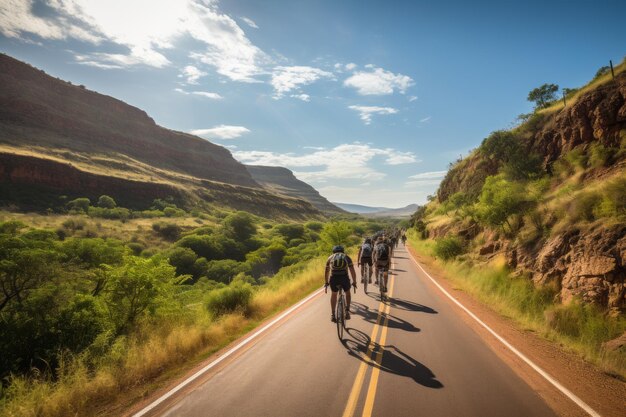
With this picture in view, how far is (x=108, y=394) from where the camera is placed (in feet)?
18.3

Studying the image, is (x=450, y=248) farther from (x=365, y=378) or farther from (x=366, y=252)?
(x=365, y=378)

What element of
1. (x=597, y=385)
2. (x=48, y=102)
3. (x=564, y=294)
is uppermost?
(x=48, y=102)

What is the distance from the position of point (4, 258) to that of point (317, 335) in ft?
43.1

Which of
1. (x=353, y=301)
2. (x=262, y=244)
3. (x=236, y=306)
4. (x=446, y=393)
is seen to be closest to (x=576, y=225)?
(x=353, y=301)

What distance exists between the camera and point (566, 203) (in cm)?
1316

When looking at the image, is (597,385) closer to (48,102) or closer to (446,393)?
(446,393)

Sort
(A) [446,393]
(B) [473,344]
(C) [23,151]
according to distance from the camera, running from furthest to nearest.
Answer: (C) [23,151]
(B) [473,344]
(A) [446,393]

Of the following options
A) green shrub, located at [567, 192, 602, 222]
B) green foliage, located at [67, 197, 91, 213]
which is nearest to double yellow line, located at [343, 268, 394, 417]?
green shrub, located at [567, 192, 602, 222]

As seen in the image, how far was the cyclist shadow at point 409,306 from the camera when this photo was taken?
11.0m

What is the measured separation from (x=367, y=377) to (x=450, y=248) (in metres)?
19.8

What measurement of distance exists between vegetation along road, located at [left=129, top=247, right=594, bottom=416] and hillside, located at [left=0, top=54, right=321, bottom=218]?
81595 mm

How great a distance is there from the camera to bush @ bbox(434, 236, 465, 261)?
22.9m

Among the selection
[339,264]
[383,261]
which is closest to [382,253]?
[383,261]

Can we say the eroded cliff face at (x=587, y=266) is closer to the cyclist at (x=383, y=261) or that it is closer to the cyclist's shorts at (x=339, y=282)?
the cyclist at (x=383, y=261)
